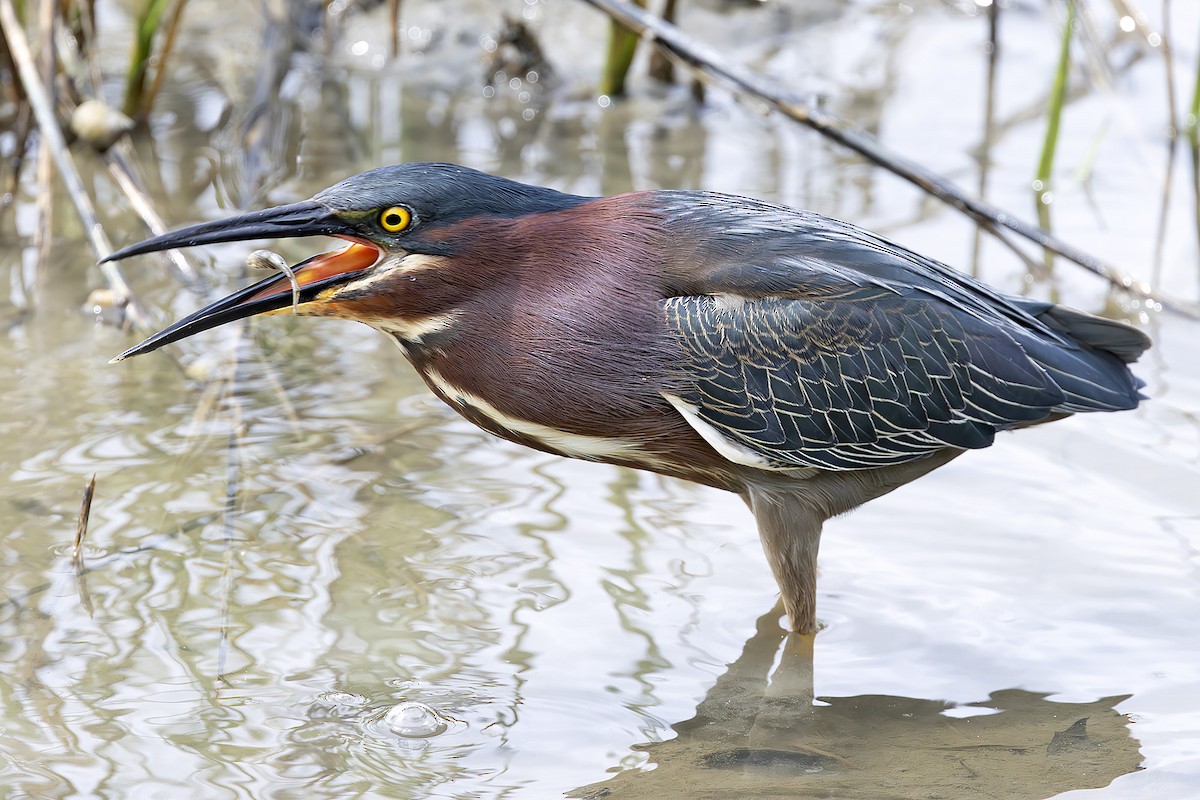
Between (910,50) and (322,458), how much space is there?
5.55 meters

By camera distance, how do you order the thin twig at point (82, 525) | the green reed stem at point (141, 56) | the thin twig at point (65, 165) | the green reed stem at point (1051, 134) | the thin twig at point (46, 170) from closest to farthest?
1. the thin twig at point (82, 525)
2. the thin twig at point (65, 165)
3. the thin twig at point (46, 170)
4. the green reed stem at point (1051, 134)
5. the green reed stem at point (141, 56)

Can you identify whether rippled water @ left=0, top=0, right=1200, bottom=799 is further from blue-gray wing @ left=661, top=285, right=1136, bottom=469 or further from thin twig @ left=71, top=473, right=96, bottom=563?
blue-gray wing @ left=661, top=285, right=1136, bottom=469

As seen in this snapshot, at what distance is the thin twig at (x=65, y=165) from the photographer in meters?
4.83

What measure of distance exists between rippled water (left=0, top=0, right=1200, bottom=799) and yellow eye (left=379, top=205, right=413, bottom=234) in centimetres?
131

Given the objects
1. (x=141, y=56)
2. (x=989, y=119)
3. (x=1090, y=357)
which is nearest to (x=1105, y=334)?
(x=1090, y=357)

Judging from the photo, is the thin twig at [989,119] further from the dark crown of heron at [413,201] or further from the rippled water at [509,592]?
the dark crown of heron at [413,201]

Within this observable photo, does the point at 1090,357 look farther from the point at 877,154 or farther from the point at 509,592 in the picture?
the point at 509,592

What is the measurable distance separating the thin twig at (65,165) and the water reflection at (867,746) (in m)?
2.40

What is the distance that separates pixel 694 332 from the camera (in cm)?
394

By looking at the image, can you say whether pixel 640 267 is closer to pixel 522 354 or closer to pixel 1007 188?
pixel 522 354

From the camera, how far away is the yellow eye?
12.0 ft

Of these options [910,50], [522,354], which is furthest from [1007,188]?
[522,354]

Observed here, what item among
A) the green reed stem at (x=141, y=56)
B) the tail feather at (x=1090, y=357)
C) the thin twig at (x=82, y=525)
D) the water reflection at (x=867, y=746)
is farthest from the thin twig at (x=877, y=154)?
the thin twig at (x=82, y=525)

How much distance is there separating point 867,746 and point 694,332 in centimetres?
128
